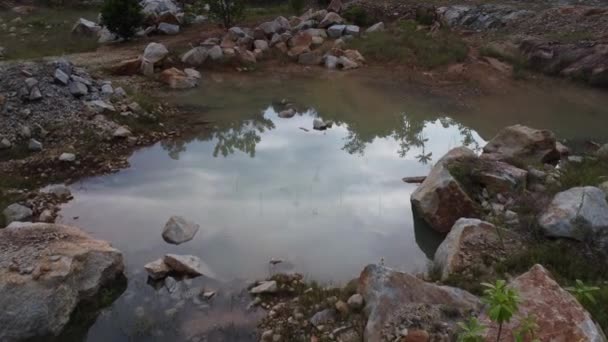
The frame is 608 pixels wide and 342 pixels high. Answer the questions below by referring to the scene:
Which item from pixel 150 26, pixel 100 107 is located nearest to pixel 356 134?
pixel 100 107

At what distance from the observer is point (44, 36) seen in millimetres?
15445

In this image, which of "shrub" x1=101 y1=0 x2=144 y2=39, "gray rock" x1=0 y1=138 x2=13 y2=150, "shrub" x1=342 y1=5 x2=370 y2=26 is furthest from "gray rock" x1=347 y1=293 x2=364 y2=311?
"shrub" x1=342 y1=5 x2=370 y2=26

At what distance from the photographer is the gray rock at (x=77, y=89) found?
838 cm

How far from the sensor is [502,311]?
226cm

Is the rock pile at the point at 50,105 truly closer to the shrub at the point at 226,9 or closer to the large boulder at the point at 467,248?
the large boulder at the point at 467,248

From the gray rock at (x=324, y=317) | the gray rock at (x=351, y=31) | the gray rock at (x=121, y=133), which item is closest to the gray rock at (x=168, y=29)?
the gray rock at (x=351, y=31)

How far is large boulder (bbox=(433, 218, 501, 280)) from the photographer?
4.40 m

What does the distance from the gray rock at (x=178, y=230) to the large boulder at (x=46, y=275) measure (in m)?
0.72

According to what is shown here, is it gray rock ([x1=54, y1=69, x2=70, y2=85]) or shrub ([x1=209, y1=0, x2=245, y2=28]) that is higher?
shrub ([x1=209, y1=0, x2=245, y2=28])

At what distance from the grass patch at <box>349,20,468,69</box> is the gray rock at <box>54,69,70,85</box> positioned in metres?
7.28

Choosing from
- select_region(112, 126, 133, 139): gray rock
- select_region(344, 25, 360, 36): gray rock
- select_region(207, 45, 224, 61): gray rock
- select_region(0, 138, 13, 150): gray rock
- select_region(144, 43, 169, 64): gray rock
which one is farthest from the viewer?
select_region(344, 25, 360, 36): gray rock

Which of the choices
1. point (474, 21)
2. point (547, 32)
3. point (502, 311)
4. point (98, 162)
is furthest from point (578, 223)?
point (474, 21)

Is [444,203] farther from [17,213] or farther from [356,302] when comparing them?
[17,213]

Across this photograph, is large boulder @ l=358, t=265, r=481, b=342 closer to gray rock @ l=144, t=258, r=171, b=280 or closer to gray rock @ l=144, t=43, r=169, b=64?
gray rock @ l=144, t=258, r=171, b=280
